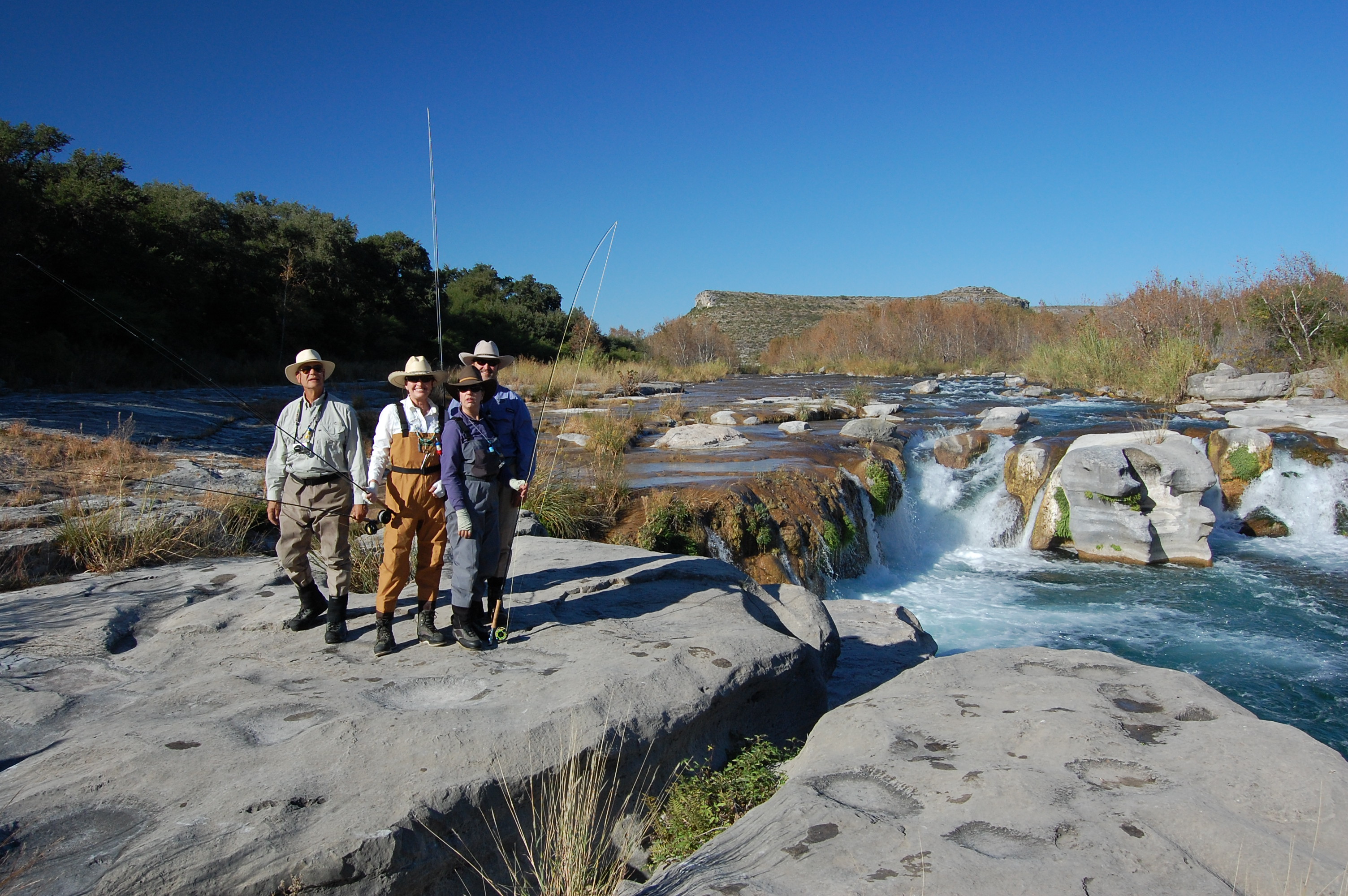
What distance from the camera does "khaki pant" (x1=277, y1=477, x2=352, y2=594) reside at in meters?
4.78

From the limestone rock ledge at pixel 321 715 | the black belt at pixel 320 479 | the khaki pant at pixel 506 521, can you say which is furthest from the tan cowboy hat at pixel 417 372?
the limestone rock ledge at pixel 321 715

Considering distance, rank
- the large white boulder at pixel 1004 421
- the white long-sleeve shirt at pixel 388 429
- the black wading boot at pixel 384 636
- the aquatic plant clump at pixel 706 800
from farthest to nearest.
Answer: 1. the large white boulder at pixel 1004 421
2. the white long-sleeve shirt at pixel 388 429
3. the black wading boot at pixel 384 636
4. the aquatic plant clump at pixel 706 800

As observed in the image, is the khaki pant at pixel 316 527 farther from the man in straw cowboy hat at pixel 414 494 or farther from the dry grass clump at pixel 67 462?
the dry grass clump at pixel 67 462

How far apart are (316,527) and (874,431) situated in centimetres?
1030

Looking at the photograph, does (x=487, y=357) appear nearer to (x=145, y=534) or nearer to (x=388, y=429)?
(x=388, y=429)

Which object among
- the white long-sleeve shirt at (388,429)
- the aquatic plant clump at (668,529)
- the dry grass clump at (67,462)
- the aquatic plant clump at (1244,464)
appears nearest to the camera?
the white long-sleeve shirt at (388,429)

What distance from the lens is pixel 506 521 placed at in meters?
4.77

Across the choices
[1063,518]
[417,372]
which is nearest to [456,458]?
[417,372]

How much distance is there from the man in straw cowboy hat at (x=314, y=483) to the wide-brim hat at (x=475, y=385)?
0.64 metres

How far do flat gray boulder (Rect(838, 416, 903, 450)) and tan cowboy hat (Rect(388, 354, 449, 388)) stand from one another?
9.38m

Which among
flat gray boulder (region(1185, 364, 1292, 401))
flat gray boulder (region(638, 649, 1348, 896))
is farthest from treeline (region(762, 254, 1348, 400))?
flat gray boulder (region(638, 649, 1348, 896))

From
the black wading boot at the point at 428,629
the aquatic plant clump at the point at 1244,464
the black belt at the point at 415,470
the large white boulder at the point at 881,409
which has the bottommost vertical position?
the black wading boot at the point at 428,629

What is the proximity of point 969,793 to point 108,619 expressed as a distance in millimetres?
4970

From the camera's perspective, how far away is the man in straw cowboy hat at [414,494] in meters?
4.52
